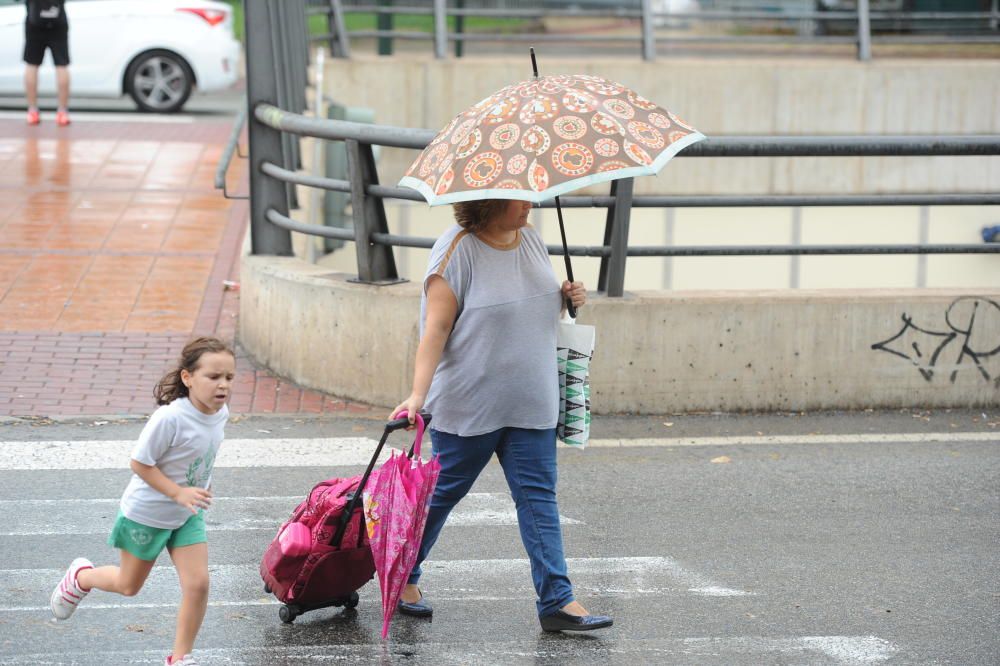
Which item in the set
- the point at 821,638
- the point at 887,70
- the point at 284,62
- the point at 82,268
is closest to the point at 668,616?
the point at 821,638

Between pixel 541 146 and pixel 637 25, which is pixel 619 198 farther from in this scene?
pixel 637 25

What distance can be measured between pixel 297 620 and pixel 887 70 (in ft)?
46.5

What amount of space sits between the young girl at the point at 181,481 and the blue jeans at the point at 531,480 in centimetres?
88

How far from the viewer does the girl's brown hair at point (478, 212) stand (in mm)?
4715

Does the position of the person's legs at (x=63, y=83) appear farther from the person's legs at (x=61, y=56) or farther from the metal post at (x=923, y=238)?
the metal post at (x=923, y=238)

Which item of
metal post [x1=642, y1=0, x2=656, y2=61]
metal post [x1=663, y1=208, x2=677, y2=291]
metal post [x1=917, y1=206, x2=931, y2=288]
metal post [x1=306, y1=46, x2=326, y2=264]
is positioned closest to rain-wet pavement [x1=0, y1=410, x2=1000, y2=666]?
Result: metal post [x1=306, y1=46, x2=326, y2=264]

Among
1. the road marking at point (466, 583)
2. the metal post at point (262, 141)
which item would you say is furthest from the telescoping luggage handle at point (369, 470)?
the metal post at point (262, 141)

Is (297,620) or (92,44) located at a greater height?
(92,44)

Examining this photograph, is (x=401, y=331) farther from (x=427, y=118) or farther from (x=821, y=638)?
(x=427, y=118)

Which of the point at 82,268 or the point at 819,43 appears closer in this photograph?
the point at 82,268

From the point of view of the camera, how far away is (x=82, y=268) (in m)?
10.4

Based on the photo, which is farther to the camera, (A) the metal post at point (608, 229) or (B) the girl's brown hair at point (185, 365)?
(A) the metal post at point (608, 229)

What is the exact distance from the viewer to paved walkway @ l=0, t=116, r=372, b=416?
26.2 ft

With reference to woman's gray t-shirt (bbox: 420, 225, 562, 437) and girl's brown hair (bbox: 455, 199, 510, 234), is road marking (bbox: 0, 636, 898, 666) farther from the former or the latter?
girl's brown hair (bbox: 455, 199, 510, 234)
